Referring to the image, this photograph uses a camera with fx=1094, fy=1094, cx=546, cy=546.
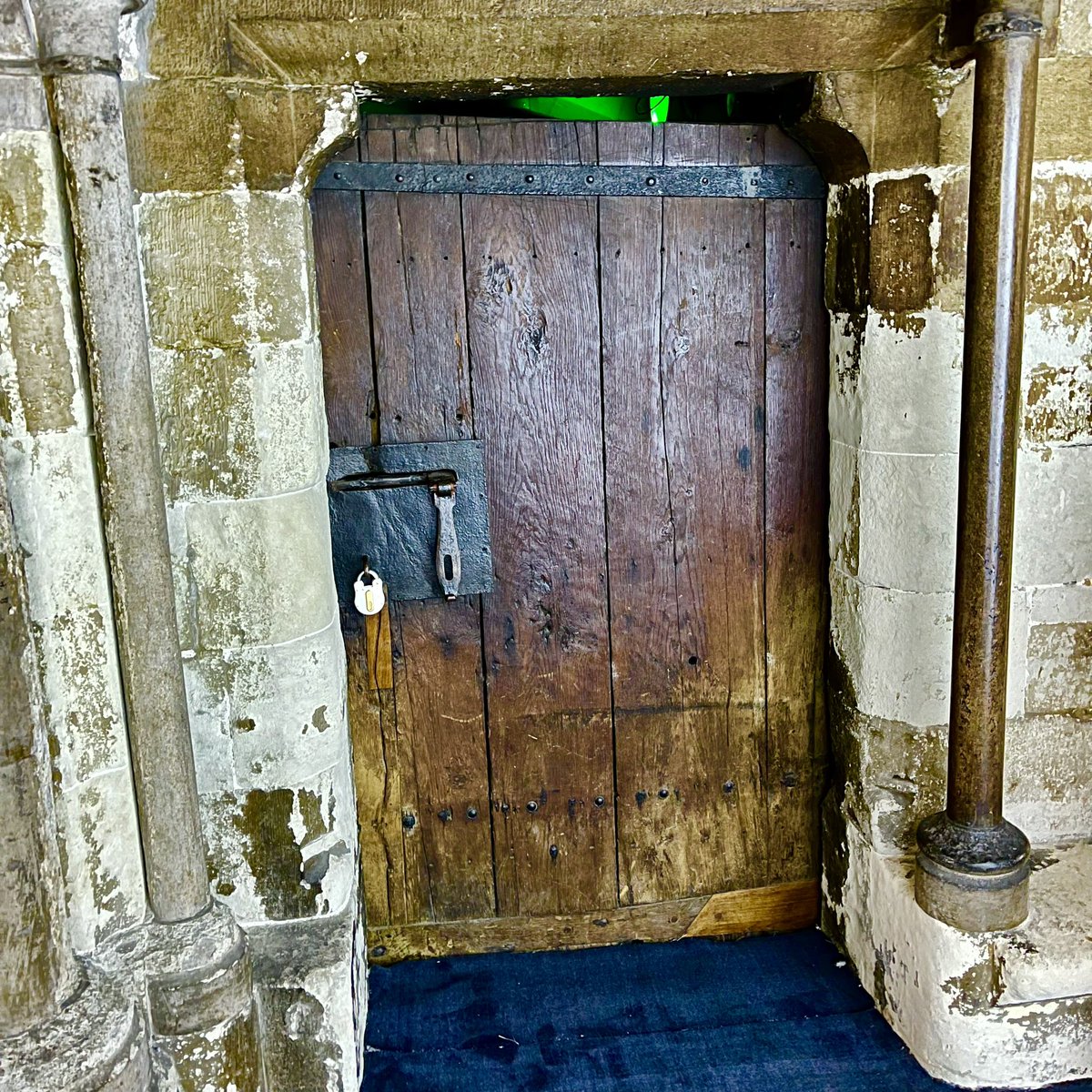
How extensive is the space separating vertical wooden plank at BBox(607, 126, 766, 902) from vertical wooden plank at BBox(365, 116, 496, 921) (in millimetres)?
322

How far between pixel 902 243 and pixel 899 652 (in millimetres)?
739

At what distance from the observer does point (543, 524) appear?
7.20 feet

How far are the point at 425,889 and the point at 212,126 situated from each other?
1549 mm

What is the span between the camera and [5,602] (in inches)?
61.1

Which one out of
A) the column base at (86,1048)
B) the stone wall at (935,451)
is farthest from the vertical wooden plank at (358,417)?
the stone wall at (935,451)

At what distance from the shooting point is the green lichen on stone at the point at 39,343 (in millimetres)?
1589

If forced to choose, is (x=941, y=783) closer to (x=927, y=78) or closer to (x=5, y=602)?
(x=927, y=78)

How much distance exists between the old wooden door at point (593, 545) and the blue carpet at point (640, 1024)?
0.07 meters

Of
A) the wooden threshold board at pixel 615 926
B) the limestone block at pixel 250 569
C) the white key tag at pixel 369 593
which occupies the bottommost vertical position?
the wooden threshold board at pixel 615 926

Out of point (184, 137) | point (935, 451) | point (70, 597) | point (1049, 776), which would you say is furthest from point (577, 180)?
point (1049, 776)

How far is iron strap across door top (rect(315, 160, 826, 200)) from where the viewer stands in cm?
200

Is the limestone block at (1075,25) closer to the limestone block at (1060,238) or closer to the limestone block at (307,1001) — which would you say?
the limestone block at (1060,238)

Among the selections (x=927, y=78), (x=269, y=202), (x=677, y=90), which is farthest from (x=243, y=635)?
(x=927, y=78)

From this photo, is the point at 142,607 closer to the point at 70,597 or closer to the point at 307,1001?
the point at 70,597
